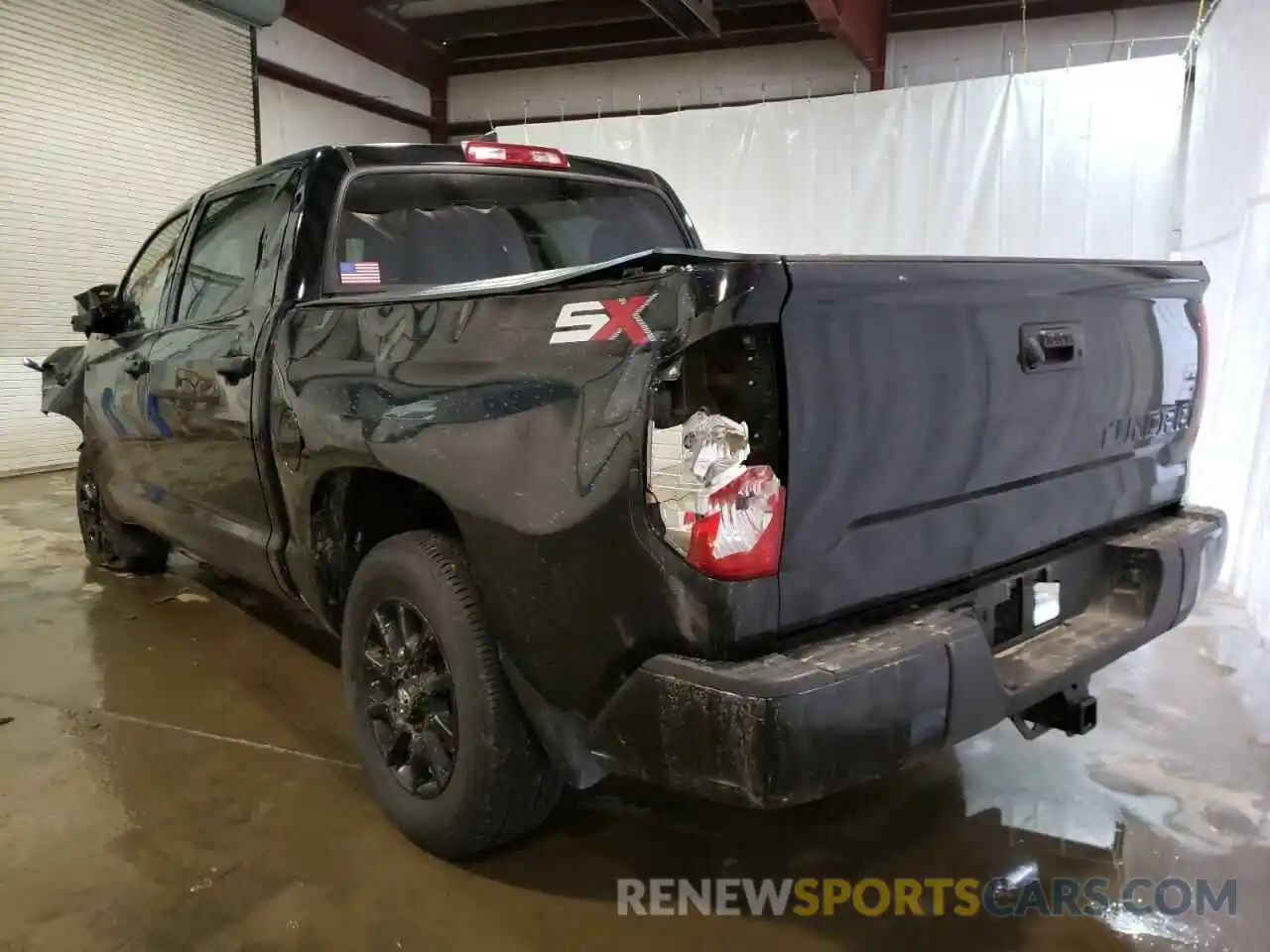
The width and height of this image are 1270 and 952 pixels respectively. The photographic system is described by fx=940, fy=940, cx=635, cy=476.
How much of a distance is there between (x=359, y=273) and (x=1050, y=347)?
1854mm

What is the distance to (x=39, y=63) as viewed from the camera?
7938 mm

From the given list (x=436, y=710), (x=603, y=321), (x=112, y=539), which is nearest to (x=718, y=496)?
(x=603, y=321)

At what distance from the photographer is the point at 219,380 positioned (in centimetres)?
293

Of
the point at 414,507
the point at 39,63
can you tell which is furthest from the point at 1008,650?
the point at 39,63

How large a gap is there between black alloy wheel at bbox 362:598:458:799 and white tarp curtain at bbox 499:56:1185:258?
5926 mm

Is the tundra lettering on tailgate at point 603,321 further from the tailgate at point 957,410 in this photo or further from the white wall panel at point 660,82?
the white wall panel at point 660,82

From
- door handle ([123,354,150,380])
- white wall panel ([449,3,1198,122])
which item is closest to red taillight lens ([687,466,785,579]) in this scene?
door handle ([123,354,150,380])

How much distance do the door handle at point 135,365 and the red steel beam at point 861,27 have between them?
5939 millimetres

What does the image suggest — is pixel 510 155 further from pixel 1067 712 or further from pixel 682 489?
pixel 1067 712

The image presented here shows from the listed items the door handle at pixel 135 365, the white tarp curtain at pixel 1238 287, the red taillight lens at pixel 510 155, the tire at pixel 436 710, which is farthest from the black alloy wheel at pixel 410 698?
the white tarp curtain at pixel 1238 287

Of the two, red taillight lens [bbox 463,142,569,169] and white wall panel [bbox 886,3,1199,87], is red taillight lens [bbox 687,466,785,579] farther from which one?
white wall panel [bbox 886,3,1199,87]

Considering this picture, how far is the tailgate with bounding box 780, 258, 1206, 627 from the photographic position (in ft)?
5.13

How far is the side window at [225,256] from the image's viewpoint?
2.94m

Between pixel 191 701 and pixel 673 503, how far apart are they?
2.42 meters
